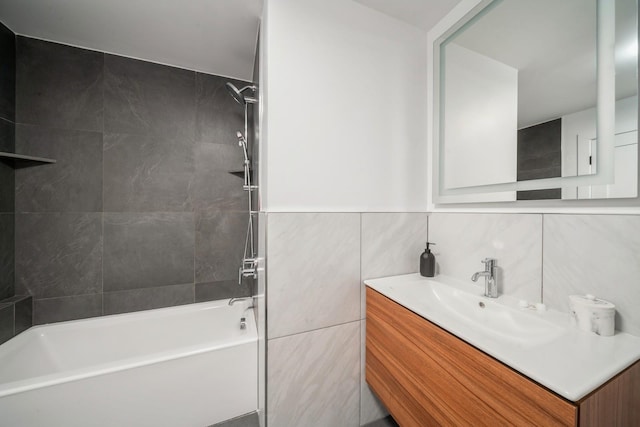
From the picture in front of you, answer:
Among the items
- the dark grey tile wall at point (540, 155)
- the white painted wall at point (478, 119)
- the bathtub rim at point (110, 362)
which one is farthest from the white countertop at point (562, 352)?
the bathtub rim at point (110, 362)

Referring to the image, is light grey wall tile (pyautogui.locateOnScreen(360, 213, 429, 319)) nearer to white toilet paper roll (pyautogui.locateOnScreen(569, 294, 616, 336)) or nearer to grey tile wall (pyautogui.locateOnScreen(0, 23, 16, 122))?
white toilet paper roll (pyautogui.locateOnScreen(569, 294, 616, 336))

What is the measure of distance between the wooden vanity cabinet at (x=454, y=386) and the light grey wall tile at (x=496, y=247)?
352mm

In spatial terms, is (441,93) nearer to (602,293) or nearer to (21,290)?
(602,293)

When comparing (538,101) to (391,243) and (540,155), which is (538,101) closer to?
(540,155)

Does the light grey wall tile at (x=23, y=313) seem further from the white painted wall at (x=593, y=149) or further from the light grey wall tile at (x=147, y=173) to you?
the white painted wall at (x=593, y=149)

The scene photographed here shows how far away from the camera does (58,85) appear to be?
1477mm

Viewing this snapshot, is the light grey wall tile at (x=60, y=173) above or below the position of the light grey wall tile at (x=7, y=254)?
above

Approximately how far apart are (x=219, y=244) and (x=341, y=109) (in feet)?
4.81

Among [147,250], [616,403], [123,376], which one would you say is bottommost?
[123,376]

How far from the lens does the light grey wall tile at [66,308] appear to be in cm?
145

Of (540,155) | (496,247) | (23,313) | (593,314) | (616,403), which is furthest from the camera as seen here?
(23,313)

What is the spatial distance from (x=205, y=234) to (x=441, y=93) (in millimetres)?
1929

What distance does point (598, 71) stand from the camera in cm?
69

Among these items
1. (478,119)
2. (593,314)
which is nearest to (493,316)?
(593,314)
